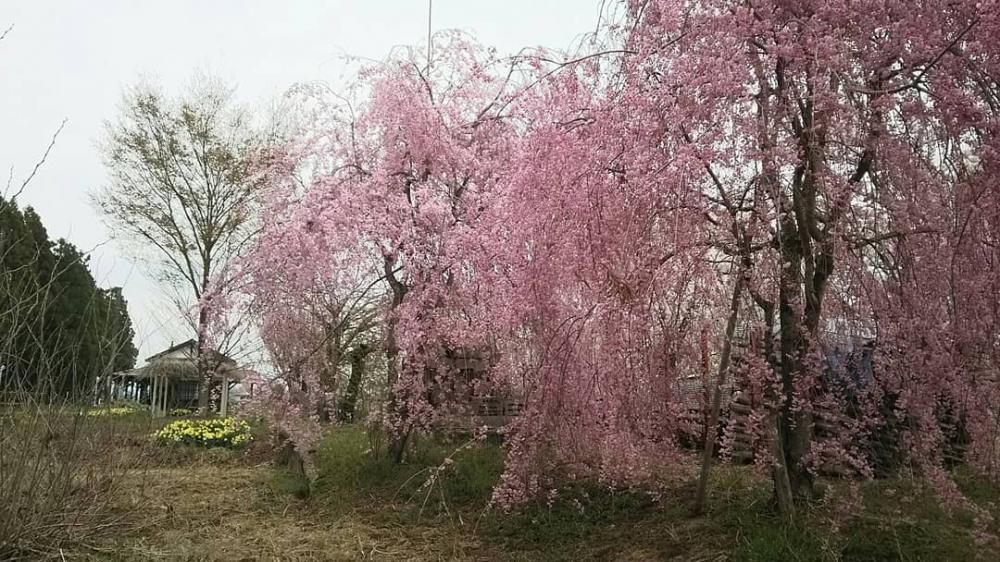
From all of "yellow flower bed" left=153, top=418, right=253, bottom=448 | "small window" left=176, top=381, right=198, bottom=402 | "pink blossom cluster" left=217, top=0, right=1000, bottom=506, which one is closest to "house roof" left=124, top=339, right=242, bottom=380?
"small window" left=176, top=381, right=198, bottom=402

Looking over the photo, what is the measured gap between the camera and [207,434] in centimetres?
988

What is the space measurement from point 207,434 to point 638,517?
6.65m

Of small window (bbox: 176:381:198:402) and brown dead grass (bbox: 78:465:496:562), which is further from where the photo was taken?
small window (bbox: 176:381:198:402)

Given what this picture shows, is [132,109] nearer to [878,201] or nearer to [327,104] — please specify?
[327,104]

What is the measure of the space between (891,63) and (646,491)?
3214 mm

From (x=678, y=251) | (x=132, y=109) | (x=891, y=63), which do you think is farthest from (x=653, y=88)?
(x=132, y=109)

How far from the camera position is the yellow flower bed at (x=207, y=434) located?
9758mm

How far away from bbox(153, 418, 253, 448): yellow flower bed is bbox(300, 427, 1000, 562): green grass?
273cm

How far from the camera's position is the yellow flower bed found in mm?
9758

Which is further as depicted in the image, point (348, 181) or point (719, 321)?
point (348, 181)

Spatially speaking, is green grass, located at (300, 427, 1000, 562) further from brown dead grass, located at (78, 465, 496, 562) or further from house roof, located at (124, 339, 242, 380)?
house roof, located at (124, 339, 242, 380)

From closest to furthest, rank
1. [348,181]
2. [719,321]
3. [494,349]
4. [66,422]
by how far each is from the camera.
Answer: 1. [719,321]
2. [66,422]
3. [494,349]
4. [348,181]

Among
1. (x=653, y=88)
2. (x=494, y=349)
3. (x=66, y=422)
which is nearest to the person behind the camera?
(x=653, y=88)

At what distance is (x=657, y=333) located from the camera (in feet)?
12.9
